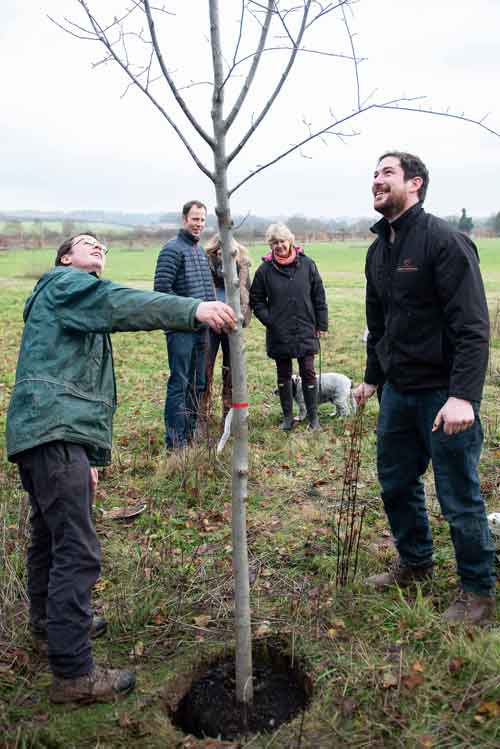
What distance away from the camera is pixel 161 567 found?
12.3ft

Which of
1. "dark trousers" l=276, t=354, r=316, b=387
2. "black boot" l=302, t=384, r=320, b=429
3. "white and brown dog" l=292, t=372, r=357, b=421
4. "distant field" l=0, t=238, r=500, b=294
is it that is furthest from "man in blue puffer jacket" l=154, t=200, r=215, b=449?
"distant field" l=0, t=238, r=500, b=294

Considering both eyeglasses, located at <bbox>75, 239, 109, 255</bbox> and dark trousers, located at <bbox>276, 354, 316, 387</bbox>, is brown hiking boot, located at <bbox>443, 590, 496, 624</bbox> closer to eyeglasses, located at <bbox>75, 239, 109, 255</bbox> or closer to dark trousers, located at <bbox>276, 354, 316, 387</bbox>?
eyeglasses, located at <bbox>75, 239, 109, 255</bbox>

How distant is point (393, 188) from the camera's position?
3109mm

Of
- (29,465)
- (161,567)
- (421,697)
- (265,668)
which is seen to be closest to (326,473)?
(161,567)

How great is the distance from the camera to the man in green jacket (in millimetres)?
2594

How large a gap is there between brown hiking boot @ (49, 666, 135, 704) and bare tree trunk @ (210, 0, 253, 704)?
0.53m

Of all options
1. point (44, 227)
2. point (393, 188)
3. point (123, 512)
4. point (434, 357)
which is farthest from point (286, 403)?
point (44, 227)

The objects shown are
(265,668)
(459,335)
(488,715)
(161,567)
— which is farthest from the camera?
(161,567)

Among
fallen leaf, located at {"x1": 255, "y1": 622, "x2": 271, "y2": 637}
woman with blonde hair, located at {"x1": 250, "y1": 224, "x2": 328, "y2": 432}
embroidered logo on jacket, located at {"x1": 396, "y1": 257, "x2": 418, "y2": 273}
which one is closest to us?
embroidered logo on jacket, located at {"x1": 396, "y1": 257, "x2": 418, "y2": 273}

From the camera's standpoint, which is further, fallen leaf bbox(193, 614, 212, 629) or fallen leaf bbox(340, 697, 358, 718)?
fallen leaf bbox(193, 614, 212, 629)

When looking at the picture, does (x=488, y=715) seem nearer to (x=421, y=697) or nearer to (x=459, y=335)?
(x=421, y=697)

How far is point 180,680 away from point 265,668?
0.45 m

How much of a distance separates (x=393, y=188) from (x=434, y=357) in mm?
844

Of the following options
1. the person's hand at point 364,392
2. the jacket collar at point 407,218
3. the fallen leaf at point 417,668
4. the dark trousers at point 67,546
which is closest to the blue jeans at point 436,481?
the person's hand at point 364,392
